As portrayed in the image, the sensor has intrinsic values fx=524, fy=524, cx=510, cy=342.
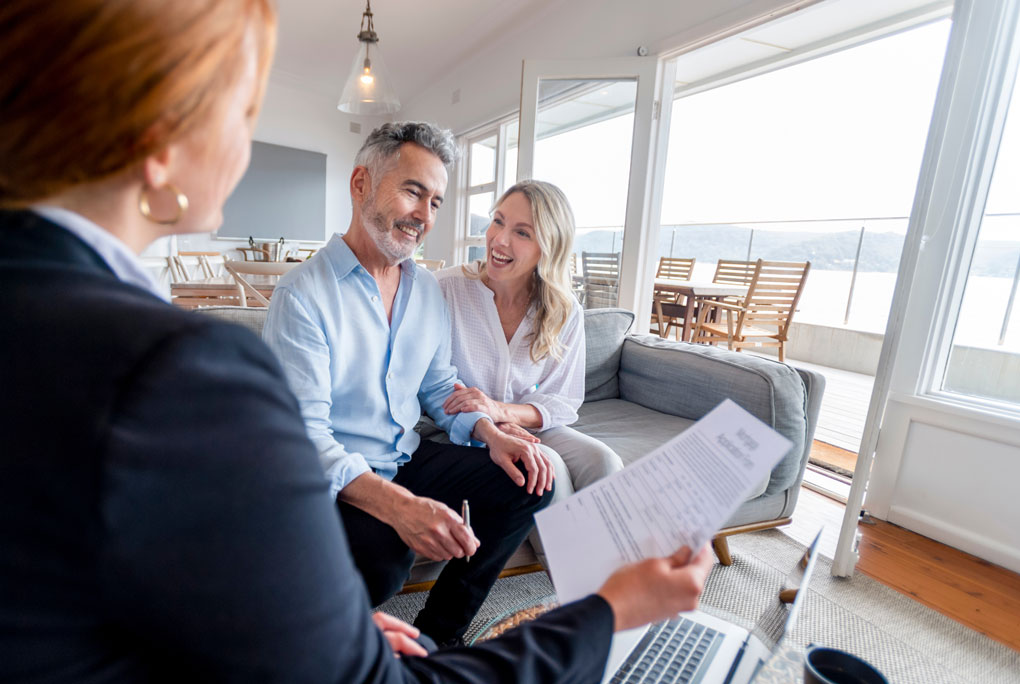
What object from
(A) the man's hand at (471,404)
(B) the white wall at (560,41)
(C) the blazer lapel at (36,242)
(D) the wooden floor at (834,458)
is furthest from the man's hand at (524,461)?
(B) the white wall at (560,41)

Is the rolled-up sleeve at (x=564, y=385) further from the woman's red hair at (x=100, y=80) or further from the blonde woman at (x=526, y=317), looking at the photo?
the woman's red hair at (x=100, y=80)

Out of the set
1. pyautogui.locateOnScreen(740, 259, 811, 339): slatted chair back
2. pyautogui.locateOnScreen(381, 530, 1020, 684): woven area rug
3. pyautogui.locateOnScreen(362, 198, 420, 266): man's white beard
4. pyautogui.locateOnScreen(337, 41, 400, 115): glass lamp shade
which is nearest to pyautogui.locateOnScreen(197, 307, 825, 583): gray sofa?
pyautogui.locateOnScreen(381, 530, 1020, 684): woven area rug

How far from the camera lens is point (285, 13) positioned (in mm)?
4082

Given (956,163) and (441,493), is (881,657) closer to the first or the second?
(441,493)

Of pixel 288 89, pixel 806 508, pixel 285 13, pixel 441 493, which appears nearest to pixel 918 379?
pixel 806 508

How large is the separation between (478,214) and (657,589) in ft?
16.1

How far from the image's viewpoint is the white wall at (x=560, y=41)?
101 inches

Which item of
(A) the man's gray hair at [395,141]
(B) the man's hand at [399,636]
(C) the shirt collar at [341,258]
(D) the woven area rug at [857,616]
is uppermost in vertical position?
(A) the man's gray hair at [395,141]

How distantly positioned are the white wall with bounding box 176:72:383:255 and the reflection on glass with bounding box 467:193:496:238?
90.6 inches

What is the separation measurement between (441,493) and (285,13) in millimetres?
4372

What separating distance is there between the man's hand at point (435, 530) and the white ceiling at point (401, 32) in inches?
129

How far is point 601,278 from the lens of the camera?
3270mm

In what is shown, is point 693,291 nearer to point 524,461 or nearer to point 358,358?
point 524,461

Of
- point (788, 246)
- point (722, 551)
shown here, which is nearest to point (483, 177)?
point (788, 246)
